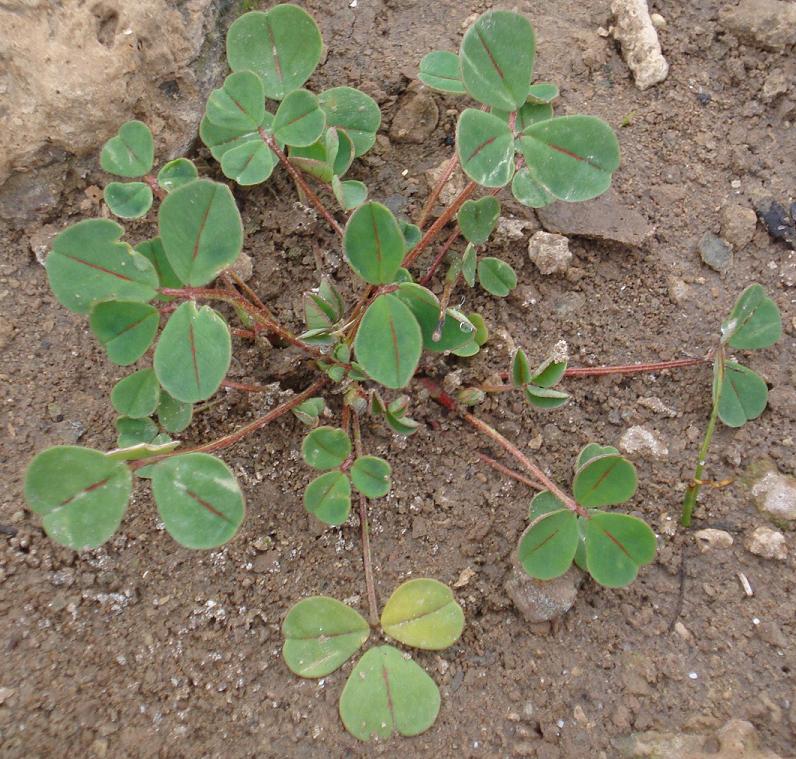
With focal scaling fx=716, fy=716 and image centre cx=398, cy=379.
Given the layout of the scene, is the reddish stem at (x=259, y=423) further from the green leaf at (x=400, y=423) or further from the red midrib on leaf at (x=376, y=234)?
the red midrib on leaf at (x=376, y=234)

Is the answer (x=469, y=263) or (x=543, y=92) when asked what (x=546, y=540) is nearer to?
(x=469, y=263)

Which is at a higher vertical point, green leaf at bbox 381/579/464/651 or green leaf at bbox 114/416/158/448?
green leaf at bbox 114/416/158/448

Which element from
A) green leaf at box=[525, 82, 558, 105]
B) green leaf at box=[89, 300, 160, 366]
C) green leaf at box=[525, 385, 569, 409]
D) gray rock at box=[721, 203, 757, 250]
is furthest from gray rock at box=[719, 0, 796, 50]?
green leaf at box=[89, 300, 160, 366]

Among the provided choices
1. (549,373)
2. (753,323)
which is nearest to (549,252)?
(549,373)

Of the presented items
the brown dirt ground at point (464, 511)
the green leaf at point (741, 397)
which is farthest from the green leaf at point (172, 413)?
the green leaf at point (741, 397)

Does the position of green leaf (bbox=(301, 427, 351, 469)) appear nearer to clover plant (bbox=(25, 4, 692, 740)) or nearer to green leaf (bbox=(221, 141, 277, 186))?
clover plant (bbox=(25, 4, 692, 740))

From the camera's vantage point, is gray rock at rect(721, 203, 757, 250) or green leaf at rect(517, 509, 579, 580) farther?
gray rock at rect(721, 203, 757, 250)
